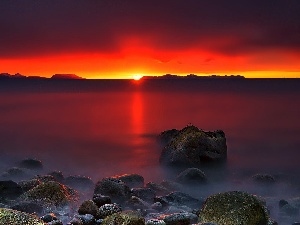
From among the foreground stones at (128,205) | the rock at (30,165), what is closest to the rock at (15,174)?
the foreground stones at (128,205)

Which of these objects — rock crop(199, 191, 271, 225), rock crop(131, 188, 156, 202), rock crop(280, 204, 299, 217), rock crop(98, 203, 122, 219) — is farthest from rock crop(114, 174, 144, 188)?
rock crop(199, 191, 271, 225)

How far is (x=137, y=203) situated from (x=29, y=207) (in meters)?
3.70

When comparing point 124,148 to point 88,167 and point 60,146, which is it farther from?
point 88,167

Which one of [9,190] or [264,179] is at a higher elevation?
[9,190]

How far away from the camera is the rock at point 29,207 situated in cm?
1224

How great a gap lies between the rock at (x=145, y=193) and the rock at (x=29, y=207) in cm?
389

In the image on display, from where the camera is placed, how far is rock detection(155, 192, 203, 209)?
1433 cm

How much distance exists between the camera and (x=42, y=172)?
21.5 metres

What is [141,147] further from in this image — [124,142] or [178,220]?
[178,220]

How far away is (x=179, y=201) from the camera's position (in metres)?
14.5

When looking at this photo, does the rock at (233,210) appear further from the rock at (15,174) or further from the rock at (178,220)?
the rock at (15,174)

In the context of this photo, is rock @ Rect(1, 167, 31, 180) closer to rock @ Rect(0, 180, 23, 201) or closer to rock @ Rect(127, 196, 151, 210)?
rock @ Rect(0, 180, 23, 201)

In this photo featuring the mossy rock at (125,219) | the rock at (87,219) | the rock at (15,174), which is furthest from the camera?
the rock at (15,174)

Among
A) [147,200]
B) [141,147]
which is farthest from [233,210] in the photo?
[141,147]
